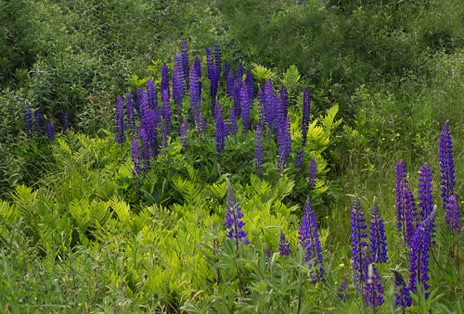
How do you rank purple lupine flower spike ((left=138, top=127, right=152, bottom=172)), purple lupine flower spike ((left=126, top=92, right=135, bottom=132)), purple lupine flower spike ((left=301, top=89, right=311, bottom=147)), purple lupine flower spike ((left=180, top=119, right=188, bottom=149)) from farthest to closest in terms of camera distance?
purple lupine flower spike ((left=126, top=92, right=135, bottom=132)), purple lupine flower spike ((left=301, top=89, right=311, bottom=147)), purple lupine flower spike ((left=180, top=119, right=188, bottom=149)), purple lupine flower spike ((left=138, top=127, right=152, bottom=172))

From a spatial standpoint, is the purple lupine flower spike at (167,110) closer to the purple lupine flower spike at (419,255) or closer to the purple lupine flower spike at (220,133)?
the purple lupine flower spike at (220,133)

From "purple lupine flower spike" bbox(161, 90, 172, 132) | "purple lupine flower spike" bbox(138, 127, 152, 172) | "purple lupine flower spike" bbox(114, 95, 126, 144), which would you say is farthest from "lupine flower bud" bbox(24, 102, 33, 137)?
"purple lupine flower spike" bbox(138, 127, 152, 172)

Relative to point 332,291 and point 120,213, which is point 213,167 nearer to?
point 120,213

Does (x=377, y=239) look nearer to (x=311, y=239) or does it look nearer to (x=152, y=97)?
(x=311, y=239)

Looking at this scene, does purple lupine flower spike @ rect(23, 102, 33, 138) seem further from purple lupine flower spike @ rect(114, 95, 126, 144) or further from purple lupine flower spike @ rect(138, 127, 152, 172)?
purple lupine flower spike @ rect(138, 127, 152, 172)

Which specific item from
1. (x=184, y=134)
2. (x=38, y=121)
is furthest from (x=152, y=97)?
(x=38, y=121)

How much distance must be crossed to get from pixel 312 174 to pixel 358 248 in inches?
87.2

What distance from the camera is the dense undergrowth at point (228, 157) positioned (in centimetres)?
290

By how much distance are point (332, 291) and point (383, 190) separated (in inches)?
94.0

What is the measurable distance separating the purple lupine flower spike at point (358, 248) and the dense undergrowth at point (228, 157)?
10 millimetres

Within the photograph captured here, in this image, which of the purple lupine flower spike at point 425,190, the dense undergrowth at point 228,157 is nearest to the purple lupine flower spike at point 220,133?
the dense undergrowth at point 228,157

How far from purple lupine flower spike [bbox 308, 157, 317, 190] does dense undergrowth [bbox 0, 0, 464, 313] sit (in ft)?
0.04

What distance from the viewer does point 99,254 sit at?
3.49m

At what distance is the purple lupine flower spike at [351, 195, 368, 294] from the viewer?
2.54 meters
